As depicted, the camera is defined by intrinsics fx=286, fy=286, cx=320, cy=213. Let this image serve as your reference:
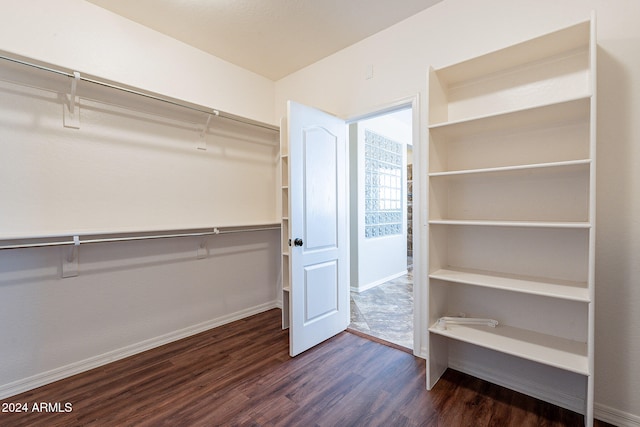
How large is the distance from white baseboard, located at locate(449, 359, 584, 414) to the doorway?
38.5 inches

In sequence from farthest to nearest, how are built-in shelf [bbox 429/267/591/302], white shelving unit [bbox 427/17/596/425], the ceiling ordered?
the ceiling, white shelving unit [bbox 427/17/596/425], built-in shelf [bbox 429/267/591/302]

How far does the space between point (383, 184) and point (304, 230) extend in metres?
2.74

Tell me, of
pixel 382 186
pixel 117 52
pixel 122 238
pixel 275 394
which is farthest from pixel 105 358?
pixel 382 186

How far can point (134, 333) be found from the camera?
238cm

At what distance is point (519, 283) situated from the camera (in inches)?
66.7

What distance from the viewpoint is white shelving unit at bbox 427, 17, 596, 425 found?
5.27 ft

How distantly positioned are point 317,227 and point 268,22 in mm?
1774

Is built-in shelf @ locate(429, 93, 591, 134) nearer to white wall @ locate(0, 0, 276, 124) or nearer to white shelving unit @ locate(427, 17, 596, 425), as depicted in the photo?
white shelving unit @ locate(427, 17, 596, 425)

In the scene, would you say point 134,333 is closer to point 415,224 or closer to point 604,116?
point 415,224

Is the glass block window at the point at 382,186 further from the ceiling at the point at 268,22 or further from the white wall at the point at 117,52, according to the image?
the white wall at the point at 117,52

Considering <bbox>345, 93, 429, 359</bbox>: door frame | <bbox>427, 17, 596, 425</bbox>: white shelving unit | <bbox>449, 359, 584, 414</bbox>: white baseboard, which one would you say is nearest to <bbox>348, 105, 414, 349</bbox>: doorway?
<bbox>345, 93, 429, 359</bbox>: door frame

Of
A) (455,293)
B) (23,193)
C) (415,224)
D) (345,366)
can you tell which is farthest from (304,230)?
(23,193)

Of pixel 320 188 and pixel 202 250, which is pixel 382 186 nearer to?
pixel 320 188

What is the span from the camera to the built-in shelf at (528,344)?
1.48 m
